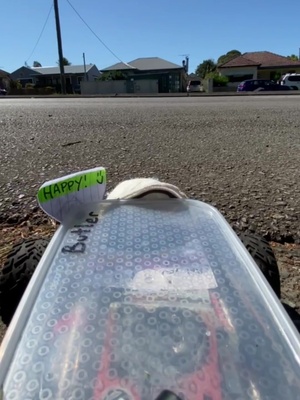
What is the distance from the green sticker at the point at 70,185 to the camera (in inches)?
36.9

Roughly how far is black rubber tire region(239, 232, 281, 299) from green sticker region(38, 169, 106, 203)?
1.55ft

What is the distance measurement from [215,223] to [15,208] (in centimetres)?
118

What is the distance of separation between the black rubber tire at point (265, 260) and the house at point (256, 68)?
3924cm

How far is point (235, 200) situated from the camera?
6.01ft

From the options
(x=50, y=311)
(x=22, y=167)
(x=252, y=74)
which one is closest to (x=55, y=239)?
(x=50, y=311)

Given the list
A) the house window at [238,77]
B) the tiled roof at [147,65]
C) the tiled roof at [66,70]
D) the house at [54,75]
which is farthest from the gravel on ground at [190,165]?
the tiled roof at [66,70]

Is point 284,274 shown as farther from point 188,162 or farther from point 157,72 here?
point 157,72

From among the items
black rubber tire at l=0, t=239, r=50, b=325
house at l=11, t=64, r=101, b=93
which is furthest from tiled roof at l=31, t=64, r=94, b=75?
black rubber tire at l=0, t=239, r=50, b=325

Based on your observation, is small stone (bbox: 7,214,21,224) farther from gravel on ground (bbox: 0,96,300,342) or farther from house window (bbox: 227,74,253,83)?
house window (bbox: 227,74,253,83)

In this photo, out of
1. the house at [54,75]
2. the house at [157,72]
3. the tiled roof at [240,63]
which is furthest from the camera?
the house at [54,75]

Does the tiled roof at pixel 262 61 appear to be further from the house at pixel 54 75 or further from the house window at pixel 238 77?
the house at pixel 54 75

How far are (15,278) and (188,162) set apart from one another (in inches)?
73.7

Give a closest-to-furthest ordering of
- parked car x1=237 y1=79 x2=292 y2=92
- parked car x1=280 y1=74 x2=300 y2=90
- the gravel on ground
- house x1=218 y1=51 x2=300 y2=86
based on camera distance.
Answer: the gravel on ground → parked car x1=237 y1=79 x2=292 y2=92 → parked car x1=280 y1=74 x2=300 y2=90 → house x1=218 y1=51 x2=300 y2=86

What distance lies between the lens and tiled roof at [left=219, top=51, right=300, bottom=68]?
38.5m
